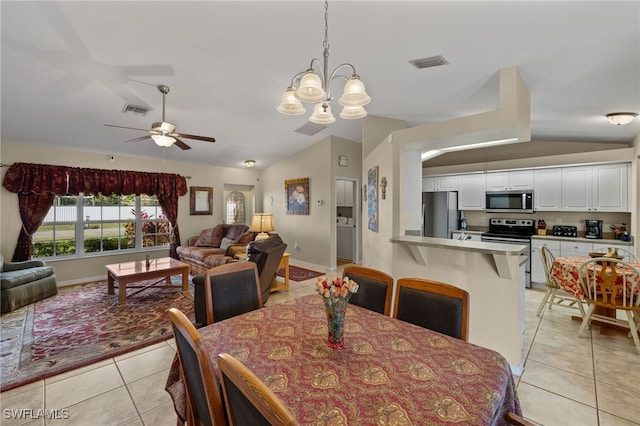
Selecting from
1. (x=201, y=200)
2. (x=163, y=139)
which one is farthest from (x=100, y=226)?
(x=163, y=139)

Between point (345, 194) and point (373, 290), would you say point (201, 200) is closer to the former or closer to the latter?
point (345, 194)

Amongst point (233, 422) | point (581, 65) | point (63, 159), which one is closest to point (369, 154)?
point (581, 65)

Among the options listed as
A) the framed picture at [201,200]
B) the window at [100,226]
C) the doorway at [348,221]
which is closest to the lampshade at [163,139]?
the window at [100,226]

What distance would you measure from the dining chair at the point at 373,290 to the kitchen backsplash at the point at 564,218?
4525mm

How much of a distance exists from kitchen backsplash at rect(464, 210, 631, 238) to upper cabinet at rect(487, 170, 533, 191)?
0.56 meters

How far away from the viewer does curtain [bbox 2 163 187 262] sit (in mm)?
4391

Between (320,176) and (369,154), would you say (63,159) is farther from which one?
(369,154)

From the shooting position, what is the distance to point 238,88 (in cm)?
343

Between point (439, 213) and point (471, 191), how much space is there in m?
Answer: 0.78

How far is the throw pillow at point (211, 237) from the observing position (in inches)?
232

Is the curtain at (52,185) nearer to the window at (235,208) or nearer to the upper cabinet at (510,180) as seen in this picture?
the window at (235,208)

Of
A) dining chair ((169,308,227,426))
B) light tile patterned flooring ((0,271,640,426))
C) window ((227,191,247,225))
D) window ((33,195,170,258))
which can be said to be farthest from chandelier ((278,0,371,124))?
window ((227,191,247,225))

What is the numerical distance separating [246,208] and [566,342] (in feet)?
22.6

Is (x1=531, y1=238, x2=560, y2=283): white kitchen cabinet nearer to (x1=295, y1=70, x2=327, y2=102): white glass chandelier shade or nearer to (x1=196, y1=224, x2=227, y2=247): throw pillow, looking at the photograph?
(x1=295, y1=70, x2=327, y2=102): white glass chandelier shade
